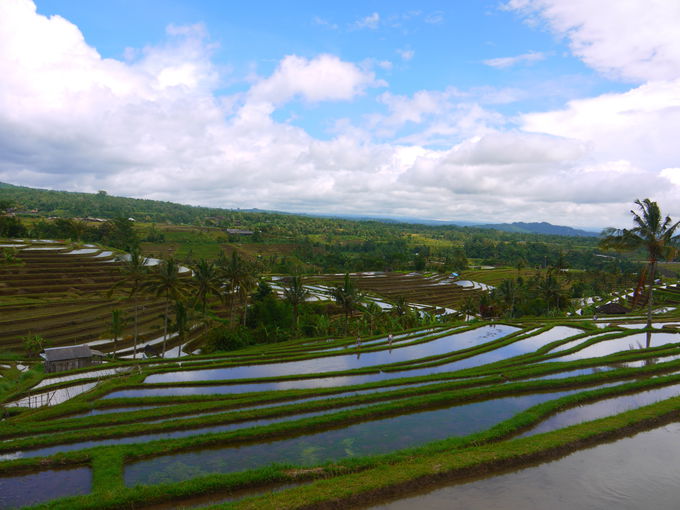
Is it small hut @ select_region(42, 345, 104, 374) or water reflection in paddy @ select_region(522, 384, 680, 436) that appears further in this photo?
small hut @ select_region(42, 345, 104, 374)

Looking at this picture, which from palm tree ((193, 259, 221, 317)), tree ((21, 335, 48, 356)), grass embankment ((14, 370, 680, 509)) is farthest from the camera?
palm tree ((193, 259, 221, 317))

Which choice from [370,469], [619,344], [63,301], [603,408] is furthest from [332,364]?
[63,301]

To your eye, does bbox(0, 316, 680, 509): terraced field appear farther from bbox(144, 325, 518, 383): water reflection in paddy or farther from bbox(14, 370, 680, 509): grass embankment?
bbox(144, 325, 518, 383): water reflection in paddy

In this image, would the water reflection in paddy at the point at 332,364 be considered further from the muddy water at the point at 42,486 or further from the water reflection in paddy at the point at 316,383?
the muddy water at the point at 42,486

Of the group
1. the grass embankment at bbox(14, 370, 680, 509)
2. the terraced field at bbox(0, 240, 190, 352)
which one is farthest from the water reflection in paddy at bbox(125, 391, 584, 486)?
the terraced field at bbox(0, 240, 190, 352)

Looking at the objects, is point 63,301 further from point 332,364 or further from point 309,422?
point 309,422
